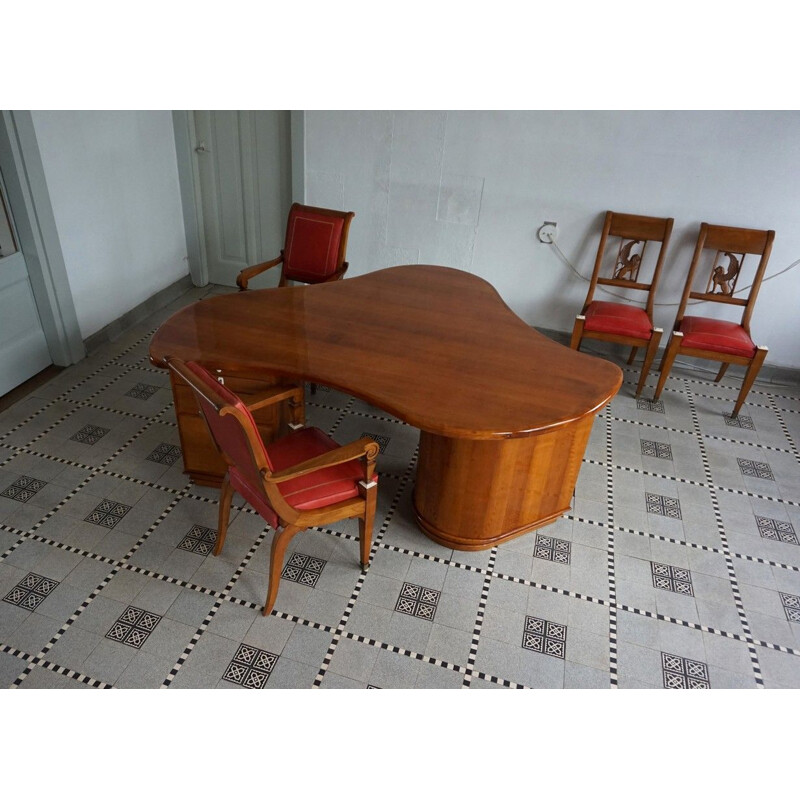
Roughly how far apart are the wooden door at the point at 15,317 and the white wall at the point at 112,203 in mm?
267

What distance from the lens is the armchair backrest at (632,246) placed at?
154 inches

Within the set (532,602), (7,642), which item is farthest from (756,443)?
(7,642)

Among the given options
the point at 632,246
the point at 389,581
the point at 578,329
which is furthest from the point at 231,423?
the point at 632,246

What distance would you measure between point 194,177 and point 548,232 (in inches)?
104

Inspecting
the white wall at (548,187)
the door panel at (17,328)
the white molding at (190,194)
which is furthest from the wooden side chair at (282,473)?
the white molding at (190,194)

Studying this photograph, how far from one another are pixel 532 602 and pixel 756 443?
1.92 meters

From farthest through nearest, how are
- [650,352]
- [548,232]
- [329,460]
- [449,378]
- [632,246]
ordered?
1. [548,232]
2. [632,246]
3. [650,352]
4. [449,378]
5. [329,460]

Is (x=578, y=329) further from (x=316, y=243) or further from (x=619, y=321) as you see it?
(x=316, y=243)

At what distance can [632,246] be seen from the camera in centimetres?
408

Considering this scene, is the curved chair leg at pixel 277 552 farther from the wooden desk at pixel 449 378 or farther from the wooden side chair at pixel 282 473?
the wooden desk at pixel 449 378

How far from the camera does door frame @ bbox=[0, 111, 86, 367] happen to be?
3.33m

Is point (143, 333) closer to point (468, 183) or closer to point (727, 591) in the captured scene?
point (468, 183)

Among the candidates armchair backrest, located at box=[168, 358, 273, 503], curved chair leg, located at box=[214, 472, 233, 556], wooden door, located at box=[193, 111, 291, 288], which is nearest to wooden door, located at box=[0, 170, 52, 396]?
wooden door, located at box=[193, 111, 291, 288]

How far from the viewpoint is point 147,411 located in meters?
3.54
